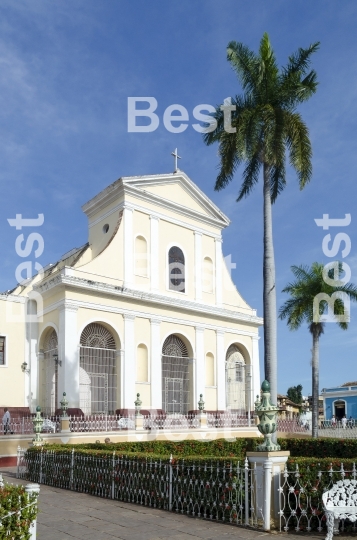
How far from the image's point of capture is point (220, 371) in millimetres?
27531

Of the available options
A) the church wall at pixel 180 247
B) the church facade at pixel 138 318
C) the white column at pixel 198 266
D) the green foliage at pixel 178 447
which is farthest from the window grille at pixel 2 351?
the white column at pixel 198 266

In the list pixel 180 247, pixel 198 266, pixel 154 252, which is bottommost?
pixel 198 266

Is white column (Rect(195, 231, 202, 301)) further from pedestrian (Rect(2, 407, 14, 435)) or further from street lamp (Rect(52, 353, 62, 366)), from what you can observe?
pedestrian (Rect(2, 407, 14, 435))

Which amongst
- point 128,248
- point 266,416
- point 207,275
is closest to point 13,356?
point 128,248

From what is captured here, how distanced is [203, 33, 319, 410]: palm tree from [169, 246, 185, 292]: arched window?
27.3 ft

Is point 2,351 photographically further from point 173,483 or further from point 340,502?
point 340,502

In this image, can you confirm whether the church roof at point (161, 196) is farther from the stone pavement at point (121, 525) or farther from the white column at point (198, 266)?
the stone pavement at point (121, 525)

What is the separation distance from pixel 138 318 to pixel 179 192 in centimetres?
693

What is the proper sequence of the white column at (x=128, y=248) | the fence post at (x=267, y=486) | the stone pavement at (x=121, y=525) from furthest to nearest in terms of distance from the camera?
the white column at (x=128, y=248) → the fence post at (x=267, y=486) → the stone pavement at (x=121, y=525)

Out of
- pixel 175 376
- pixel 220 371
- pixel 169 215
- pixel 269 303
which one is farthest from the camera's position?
pixel 220 371

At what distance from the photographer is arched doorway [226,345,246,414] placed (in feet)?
93.9

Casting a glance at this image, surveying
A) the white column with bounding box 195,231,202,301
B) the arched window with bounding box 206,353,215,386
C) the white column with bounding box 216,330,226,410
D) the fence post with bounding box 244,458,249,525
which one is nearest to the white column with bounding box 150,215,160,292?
the white column with bounding box 195,231,202,301

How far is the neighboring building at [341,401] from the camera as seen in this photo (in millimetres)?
51406

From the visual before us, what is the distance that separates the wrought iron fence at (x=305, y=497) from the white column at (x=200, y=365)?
17.7 metres
